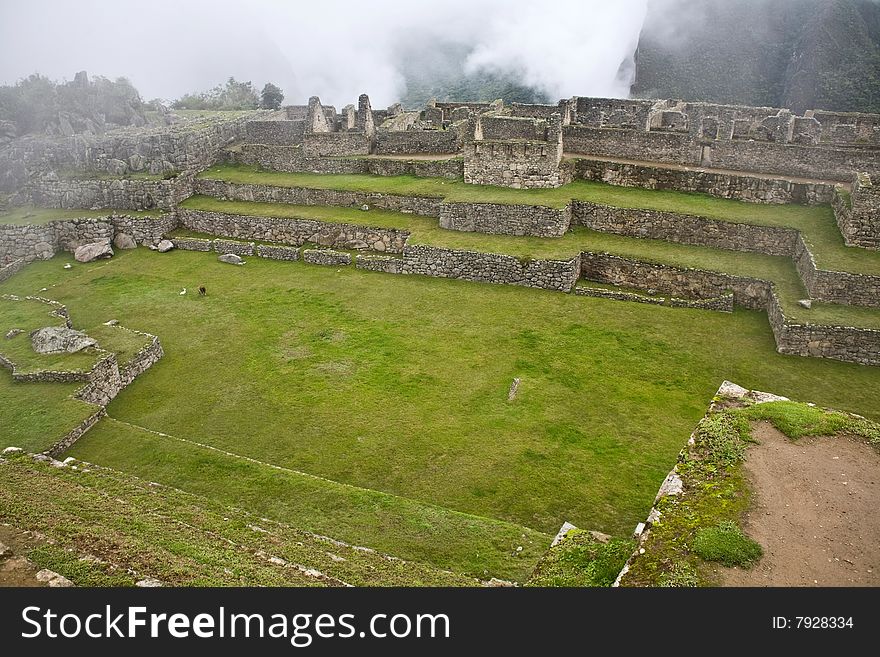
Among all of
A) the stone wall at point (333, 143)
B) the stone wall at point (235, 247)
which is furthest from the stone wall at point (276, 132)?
the stone wall at point (235, 247)

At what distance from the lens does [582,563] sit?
7.80 metres

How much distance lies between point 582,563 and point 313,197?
63.7 ft

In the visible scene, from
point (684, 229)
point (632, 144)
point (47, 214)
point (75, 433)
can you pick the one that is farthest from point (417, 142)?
point (75, 433)

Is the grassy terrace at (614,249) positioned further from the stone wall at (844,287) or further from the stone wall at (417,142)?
the stone wall at (417,142)

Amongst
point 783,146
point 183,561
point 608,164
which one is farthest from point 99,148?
point 783,146

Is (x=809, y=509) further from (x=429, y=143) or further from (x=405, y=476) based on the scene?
(x=429, y=143)

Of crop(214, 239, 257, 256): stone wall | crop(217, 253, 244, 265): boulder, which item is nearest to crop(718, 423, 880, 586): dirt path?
crop(217, 253, 244, 265): boulder

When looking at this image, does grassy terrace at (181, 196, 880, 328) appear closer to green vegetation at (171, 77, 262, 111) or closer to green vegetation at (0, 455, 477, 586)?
green vegetation at (0, 455, 477, 586)

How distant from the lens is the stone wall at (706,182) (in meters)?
19.7

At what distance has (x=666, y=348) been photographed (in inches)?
592

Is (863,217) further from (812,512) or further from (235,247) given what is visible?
(235,247)

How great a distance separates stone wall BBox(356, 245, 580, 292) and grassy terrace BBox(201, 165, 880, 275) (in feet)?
8.81

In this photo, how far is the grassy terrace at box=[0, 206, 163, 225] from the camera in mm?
23359

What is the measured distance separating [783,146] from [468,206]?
10.9 m
